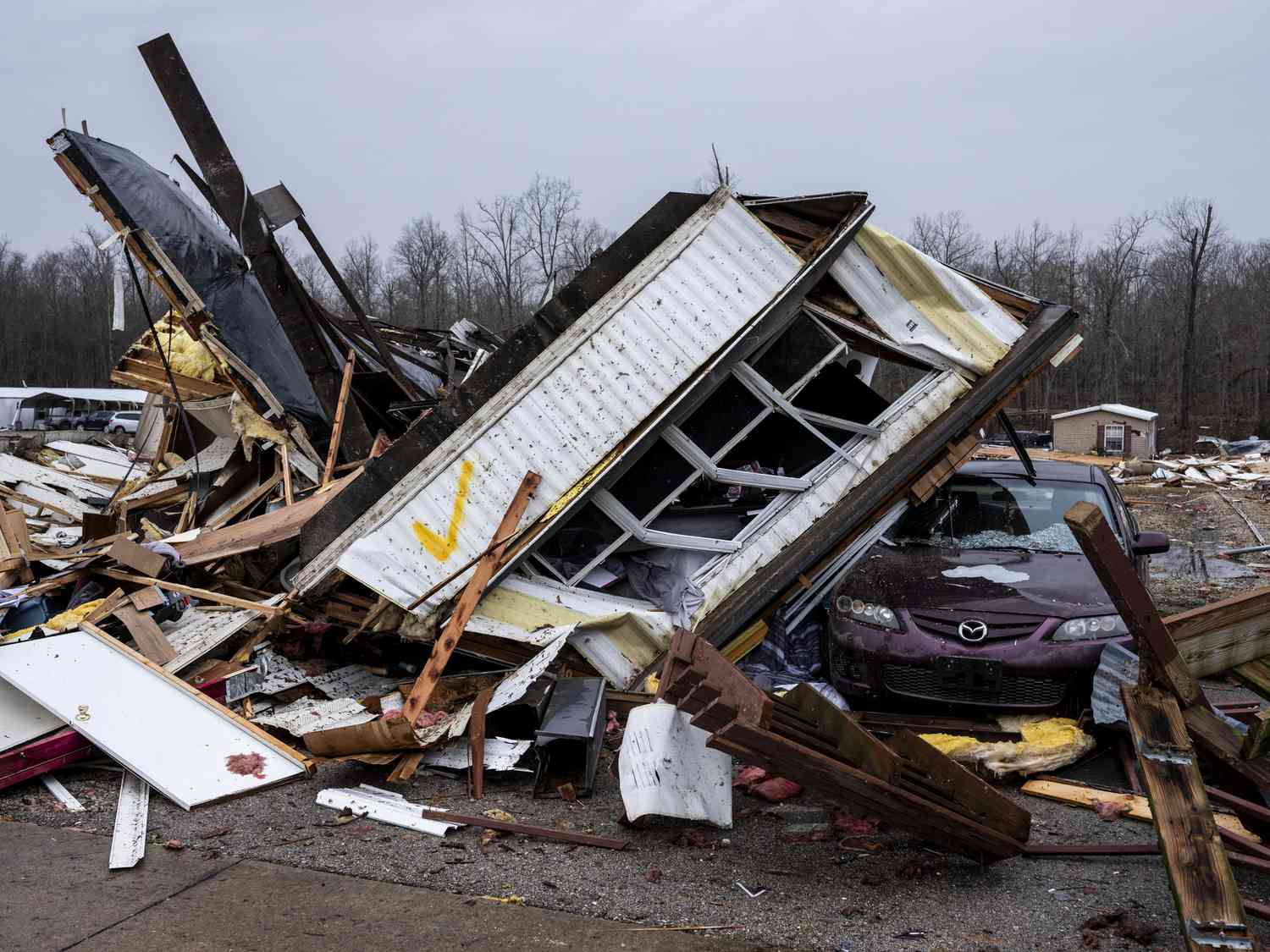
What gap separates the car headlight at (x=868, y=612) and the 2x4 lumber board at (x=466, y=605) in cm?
220

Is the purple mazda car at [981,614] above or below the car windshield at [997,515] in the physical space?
below

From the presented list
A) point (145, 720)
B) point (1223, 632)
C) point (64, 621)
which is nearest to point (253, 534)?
point (64, 621)

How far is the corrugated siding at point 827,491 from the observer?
6.83m

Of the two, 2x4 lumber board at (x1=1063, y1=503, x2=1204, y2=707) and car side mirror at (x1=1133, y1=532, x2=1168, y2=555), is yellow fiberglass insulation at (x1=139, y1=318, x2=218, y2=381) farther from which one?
2x4 lumber board at (x1=1063, y1=503, x2=1204, y2=707)

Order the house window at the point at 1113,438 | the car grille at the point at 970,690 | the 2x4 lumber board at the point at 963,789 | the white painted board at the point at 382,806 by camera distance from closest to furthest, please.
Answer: the 2x4 lumber board at the point at 963,789 < the white painted board at the point at 382,806 < the car grille at the point at 970,690 < the house window at the point at 1113,438

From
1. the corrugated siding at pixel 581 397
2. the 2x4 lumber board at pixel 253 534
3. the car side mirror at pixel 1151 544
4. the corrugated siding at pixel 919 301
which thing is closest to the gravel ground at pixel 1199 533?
the car side mirror at pixel 1151 544

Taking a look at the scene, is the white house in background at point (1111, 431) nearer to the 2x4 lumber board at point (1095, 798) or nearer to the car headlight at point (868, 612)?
the car headlight at point (868, 612)

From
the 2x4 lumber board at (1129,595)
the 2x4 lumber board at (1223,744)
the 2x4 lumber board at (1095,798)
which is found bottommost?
the 2x4 lumber board at (1095,798)

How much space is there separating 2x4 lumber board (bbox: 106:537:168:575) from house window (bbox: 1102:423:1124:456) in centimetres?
3589

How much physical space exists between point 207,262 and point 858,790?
335 inches

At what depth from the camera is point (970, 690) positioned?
5520 mm

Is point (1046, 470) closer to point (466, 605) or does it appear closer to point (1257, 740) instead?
point (1257, 740)

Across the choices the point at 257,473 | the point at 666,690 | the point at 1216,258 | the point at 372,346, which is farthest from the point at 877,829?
the point at 1216,258

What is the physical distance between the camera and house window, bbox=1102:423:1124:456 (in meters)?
36.2
